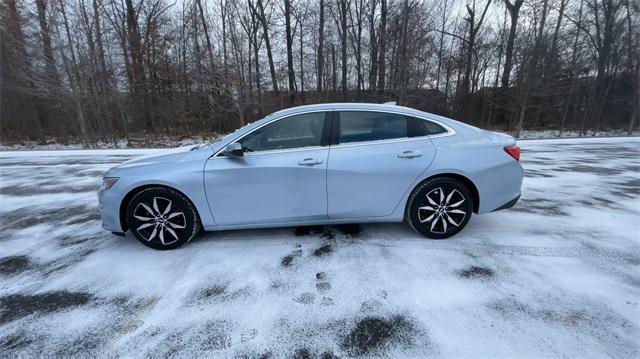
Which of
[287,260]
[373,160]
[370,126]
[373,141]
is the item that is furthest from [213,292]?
[370,126]

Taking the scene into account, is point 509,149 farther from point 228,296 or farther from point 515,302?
point 228,296

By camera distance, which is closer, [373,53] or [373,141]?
[373,141]

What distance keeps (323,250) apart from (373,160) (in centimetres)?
115

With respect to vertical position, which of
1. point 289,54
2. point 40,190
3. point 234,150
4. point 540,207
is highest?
point 289,54

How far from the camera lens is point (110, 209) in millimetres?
3088

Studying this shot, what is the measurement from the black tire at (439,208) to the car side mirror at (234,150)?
1.99 meters

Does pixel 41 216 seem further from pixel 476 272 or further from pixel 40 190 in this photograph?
pixel 476 272

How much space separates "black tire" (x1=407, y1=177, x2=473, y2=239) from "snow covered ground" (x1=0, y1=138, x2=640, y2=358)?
0.16 meters

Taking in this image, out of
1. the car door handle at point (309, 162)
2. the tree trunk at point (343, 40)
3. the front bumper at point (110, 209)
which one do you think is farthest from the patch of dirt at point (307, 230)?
the tree trunk at point (343, 40)

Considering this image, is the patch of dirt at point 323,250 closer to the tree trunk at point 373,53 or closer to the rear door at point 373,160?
the rear door at point 373,160

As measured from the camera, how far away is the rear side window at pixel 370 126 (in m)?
3.10

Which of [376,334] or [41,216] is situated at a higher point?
[41,216]

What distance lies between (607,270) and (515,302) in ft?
4.13

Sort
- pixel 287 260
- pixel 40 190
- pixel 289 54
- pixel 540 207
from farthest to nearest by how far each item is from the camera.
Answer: pixel 289 54, pixel 40 190, pixel 540 207, pixel 287 260
